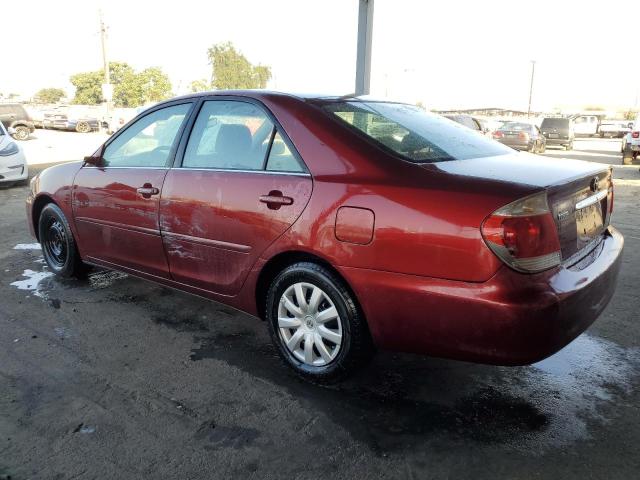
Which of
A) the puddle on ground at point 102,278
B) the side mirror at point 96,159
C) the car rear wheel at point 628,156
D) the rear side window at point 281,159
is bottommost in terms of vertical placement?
Answer: the puddle on ground at point 102,278

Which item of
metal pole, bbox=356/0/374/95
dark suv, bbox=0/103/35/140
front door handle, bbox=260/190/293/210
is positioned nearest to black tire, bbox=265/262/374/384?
front door handle, bbox=260/190/293/210

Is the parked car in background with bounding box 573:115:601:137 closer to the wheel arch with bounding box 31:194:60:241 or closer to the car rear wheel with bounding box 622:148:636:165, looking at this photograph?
the car rear wheel with bounding box 622:148:636:165

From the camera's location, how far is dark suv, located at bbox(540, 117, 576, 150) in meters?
23.6

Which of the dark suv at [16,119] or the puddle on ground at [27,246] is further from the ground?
the dark suv at [16,119]

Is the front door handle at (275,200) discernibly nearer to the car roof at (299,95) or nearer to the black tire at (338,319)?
the black tire at (338,319)

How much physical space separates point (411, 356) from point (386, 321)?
88 centimetres

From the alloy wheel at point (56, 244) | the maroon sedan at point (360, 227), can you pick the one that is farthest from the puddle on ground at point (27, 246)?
the maroon sedan at point (360, 227)

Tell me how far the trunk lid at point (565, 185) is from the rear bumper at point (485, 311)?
0.52ft

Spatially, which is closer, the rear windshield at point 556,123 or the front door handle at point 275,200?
the front door handle at point 275,200

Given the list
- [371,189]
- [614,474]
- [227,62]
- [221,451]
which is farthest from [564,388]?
[227,62]

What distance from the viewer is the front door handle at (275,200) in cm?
283

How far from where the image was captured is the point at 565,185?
246 centimetres

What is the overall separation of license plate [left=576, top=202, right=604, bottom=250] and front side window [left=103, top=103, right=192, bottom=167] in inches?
99.5

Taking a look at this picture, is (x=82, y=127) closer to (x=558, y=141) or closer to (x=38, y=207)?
(x=558, y=141)
